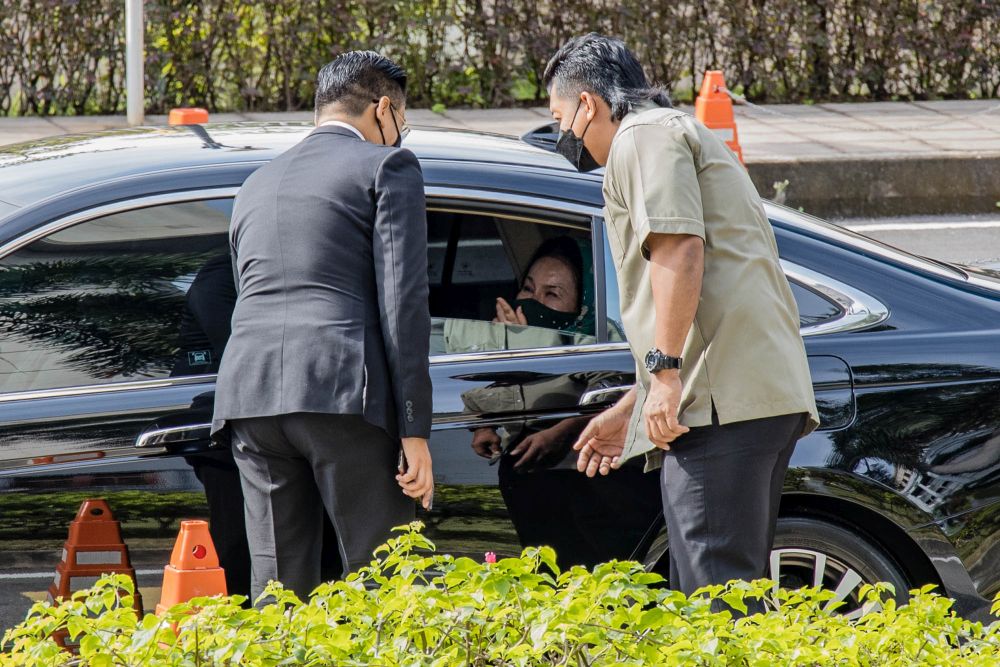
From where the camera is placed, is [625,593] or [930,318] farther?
[930,318]

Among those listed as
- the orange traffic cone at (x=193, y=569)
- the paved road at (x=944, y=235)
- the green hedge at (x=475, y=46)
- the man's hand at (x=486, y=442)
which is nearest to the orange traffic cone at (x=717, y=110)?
the paved road at (x=944, y=235)

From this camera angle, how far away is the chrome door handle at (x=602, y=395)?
3264mm

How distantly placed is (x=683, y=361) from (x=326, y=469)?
82cm

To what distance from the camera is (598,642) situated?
6.55ft

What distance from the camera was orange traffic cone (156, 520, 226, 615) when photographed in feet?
9.84

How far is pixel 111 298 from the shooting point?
3.23 meters

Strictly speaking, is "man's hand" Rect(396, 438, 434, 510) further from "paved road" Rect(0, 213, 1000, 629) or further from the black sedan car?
"paved road" Rect(0, 213, 1000, 629)

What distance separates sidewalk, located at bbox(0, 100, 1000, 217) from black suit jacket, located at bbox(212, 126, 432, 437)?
265 inches

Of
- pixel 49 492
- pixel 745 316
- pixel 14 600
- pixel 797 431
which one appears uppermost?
pixel 745 316

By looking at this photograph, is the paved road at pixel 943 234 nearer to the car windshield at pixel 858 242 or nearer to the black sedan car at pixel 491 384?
the car windshield at pixel 858 242

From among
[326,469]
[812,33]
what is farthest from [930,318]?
[812,33]

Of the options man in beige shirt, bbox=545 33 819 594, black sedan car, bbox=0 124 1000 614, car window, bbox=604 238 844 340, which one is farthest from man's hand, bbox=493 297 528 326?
man in beige shirt, bbox=545 33 819 594

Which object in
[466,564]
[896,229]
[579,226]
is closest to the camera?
[466,564]

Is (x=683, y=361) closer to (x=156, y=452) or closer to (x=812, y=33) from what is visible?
(x=156, y=452)
